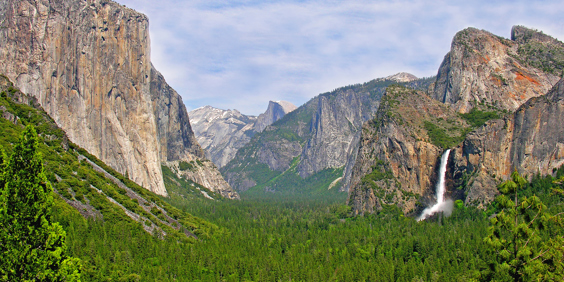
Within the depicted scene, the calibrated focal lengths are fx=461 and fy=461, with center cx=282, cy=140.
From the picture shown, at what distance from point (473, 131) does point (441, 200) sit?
26.8m

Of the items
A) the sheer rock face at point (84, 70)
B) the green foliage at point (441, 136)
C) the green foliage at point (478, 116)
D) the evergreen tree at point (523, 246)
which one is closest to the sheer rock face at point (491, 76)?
A: the green foliage at point (478, 116)

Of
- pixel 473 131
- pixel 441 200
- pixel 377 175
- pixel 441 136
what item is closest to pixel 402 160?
pixel 377 175

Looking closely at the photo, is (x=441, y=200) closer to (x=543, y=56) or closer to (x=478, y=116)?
(x=478, y=116)

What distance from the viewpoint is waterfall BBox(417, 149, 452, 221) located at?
157250 millimetres

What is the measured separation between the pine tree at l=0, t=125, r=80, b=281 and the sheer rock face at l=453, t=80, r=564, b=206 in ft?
446

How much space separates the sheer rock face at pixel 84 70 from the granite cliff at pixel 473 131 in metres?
97.6

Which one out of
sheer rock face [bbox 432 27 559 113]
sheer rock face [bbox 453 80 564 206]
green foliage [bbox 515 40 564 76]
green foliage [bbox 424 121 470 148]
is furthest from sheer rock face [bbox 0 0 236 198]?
green foliage [bbox 515 40 564 76]

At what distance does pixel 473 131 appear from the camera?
160750mm

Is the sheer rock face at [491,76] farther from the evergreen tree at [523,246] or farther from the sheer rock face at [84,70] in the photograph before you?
the evergreen tree at [523,246]

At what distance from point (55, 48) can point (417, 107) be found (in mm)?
142684

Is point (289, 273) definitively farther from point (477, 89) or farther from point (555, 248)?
point (477, 89)

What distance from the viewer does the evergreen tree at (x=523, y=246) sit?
40344 millimetres

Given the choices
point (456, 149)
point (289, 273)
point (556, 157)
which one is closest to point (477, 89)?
point (456, 149)

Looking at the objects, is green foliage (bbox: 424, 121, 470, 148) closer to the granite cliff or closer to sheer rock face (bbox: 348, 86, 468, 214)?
the granite cliff
